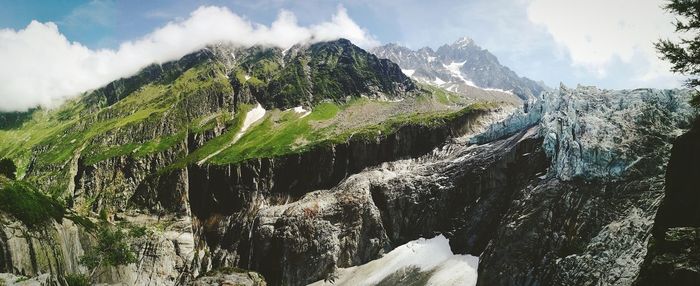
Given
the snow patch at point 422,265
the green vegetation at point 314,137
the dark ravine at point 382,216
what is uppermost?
the green vegetation at point 314,137

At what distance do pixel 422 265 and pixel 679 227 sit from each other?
84.0 metres

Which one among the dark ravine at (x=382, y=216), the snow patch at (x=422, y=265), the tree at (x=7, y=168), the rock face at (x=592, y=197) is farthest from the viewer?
the tree at (x=7, y=168)

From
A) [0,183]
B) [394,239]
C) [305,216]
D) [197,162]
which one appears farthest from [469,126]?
[0,183]

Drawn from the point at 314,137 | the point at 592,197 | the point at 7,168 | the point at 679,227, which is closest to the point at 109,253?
the point at 7,168

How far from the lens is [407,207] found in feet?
435

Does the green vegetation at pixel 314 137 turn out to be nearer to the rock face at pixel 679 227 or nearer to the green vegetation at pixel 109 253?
the green vegetation at pixel 109 253

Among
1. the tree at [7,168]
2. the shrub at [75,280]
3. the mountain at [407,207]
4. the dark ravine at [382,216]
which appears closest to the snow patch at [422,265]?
the mountain at [407,207]

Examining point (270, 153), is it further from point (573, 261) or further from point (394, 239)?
point (573, 261)

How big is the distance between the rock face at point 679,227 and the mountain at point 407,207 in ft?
0.54

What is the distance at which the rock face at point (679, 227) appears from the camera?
107ft

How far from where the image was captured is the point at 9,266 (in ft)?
250

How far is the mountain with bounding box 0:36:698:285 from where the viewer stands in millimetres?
79500

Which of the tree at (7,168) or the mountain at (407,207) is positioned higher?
the tree at (7,168)

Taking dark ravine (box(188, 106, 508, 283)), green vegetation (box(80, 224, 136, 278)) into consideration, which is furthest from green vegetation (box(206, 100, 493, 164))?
green vegetation (box(80, 224, 136, 278))
